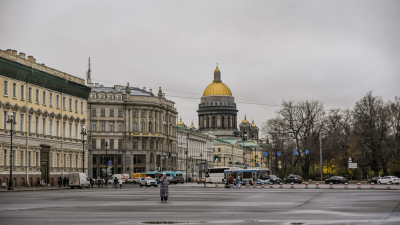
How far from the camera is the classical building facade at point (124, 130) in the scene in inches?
5069

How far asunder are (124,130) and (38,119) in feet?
190

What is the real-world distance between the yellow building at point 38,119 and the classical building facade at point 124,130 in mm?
40039

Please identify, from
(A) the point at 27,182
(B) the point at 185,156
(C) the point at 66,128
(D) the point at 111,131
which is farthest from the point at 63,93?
(B) the point at 185,156

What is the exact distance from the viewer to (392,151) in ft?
286

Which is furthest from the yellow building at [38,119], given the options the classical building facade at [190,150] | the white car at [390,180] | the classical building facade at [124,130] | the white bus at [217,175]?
the classical building facade at [190,150]

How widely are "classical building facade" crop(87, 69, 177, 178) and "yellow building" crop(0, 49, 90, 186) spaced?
1576 inches

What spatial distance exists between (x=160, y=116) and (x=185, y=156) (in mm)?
31754

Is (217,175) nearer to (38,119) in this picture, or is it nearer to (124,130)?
(124,130)

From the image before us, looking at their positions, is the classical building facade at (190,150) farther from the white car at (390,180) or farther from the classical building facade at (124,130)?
the white car at (390,180)

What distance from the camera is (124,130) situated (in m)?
132

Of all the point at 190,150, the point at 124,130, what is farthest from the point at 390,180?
the point at 190,150

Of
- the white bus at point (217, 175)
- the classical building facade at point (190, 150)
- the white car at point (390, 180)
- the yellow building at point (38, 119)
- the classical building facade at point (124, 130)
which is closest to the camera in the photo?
the yellow building at point (38, 119)

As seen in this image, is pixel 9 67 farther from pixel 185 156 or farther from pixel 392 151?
pixel 185 156

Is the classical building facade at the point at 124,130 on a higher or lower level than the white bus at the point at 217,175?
higher
